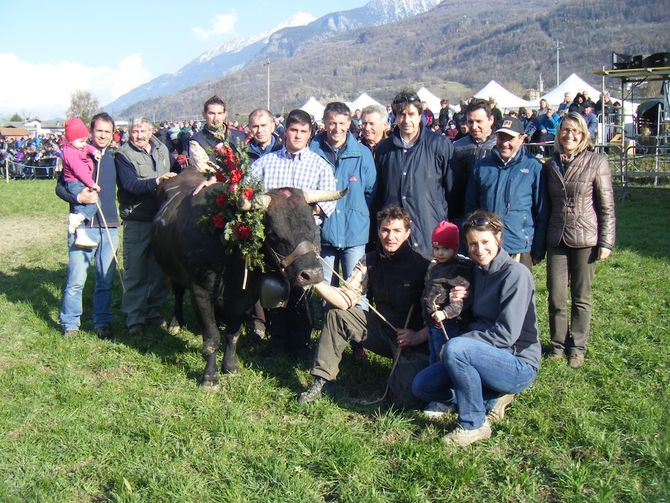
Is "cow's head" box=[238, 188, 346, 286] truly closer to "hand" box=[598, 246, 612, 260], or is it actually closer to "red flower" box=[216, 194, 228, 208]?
"red flower" box=[216, 194, 228, 208]

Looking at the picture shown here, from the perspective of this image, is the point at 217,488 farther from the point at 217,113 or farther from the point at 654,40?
the point at 654,40

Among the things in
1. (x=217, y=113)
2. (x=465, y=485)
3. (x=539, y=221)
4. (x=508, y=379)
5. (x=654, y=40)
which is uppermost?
(x=654, y=40)

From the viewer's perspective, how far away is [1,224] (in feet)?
49.1

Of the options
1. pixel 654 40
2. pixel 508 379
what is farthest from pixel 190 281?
pixel 654 40

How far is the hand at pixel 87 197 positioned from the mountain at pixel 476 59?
99204mm

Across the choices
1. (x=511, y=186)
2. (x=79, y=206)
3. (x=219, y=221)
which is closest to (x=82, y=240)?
(x=79, y=206)

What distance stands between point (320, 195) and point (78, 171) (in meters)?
2.88

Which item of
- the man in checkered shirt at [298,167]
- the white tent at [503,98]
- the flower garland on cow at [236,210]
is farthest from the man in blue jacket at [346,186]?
the white tent at [503,98]

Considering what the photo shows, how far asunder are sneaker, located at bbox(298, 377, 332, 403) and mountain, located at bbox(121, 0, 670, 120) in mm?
100924

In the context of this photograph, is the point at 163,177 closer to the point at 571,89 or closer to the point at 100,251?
the point at 100,251

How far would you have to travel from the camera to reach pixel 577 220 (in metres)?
5.75

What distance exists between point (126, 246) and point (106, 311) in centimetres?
81

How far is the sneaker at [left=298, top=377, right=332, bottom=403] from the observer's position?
5121 millimetres

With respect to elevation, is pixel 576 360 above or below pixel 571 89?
below
